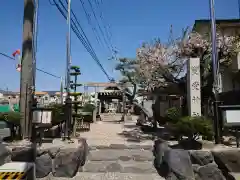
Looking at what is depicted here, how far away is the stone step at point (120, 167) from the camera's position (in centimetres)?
410

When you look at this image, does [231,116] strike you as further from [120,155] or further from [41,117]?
[41,117]

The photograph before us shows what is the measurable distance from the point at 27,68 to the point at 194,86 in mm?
4801

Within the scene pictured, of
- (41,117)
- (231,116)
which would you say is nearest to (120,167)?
(41,117)

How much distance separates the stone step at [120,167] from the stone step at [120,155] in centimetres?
14

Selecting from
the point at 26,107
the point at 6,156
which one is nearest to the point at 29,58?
the point at 26,107

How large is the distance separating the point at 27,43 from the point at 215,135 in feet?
17.2

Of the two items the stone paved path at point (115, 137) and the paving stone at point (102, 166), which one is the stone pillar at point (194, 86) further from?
the paving stone at point (102, 166)

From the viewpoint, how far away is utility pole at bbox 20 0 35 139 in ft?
16.9

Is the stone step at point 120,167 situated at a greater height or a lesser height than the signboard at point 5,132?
lesser

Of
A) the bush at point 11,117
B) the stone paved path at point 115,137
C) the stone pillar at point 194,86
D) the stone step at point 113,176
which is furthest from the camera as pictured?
the stone paved path at point 115,137

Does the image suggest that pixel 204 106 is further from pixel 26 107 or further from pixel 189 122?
pixel 26 107

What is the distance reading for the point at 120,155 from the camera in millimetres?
4703

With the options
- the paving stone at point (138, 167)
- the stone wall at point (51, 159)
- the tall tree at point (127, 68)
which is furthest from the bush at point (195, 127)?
the tall tree at point (127, 68)

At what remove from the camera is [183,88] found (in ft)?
25.7
